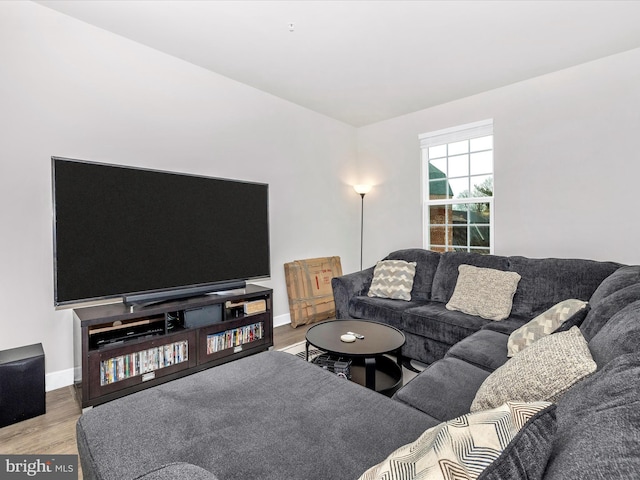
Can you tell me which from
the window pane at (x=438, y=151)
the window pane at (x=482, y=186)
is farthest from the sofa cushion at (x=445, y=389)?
the window pane at (x=438, y=151)

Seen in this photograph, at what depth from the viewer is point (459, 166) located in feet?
13.2

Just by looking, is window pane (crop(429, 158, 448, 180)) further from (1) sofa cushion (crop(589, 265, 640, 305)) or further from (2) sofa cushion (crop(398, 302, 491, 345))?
(1) sofa cushion (crop(589, 265, 640, 305))

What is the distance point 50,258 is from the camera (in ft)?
7.65

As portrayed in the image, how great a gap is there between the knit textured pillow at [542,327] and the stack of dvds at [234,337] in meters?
2.03

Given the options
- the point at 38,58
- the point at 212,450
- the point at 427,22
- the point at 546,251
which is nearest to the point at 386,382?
the point at 212,450

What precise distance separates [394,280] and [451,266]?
1.87ft

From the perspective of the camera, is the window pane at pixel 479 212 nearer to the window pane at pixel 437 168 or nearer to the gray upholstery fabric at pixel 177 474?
the window pane at pixel 437 168

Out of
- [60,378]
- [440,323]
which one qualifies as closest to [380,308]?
[440,323]

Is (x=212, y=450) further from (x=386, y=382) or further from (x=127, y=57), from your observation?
(x=127, y=57)

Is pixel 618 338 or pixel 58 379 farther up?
pixel 618 338

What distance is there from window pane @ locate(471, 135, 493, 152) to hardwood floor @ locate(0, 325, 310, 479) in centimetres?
436

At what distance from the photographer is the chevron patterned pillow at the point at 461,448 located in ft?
1.85

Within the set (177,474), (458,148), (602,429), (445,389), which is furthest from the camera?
(458,148)

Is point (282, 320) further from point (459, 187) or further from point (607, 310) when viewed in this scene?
point (607, 310)
